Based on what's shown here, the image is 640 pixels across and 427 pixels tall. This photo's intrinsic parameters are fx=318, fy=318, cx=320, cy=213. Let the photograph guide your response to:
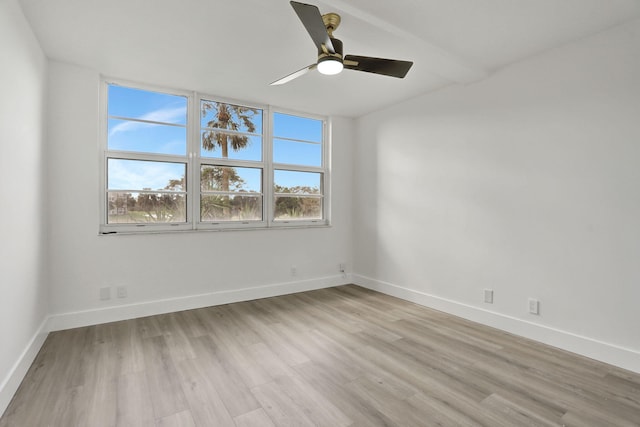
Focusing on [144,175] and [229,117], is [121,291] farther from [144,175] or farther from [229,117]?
[229,117]

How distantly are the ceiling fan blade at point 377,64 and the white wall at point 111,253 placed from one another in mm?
2501

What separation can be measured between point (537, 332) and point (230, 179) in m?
3.63

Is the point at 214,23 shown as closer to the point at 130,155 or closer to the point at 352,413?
the point at 130,155

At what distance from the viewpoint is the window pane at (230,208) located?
3.89m

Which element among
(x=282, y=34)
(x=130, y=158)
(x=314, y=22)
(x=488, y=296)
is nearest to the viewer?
(x=314, y=22)

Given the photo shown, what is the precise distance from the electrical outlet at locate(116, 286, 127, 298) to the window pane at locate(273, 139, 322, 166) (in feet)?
7.60

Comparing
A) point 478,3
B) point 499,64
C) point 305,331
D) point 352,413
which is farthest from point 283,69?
point 352,413

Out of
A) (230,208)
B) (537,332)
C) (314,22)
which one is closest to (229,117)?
(230,208)

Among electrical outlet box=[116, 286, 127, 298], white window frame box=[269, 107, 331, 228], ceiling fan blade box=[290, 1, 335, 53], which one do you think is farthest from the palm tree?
ceiling fan blade box=[290, 1, 335, 53]

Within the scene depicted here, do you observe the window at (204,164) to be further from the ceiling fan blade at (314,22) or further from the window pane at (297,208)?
the ceiling fan blade at (314,22)

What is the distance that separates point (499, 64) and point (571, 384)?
8.87ft

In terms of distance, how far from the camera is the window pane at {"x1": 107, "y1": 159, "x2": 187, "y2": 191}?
11.1 feet

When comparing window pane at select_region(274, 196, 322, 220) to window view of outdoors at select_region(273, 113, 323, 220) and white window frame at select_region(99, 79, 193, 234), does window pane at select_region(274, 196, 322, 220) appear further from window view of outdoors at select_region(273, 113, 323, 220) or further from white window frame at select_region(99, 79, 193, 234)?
white window frame at select_region(99, 79, 193, 234)

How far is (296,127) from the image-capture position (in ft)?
15.0
